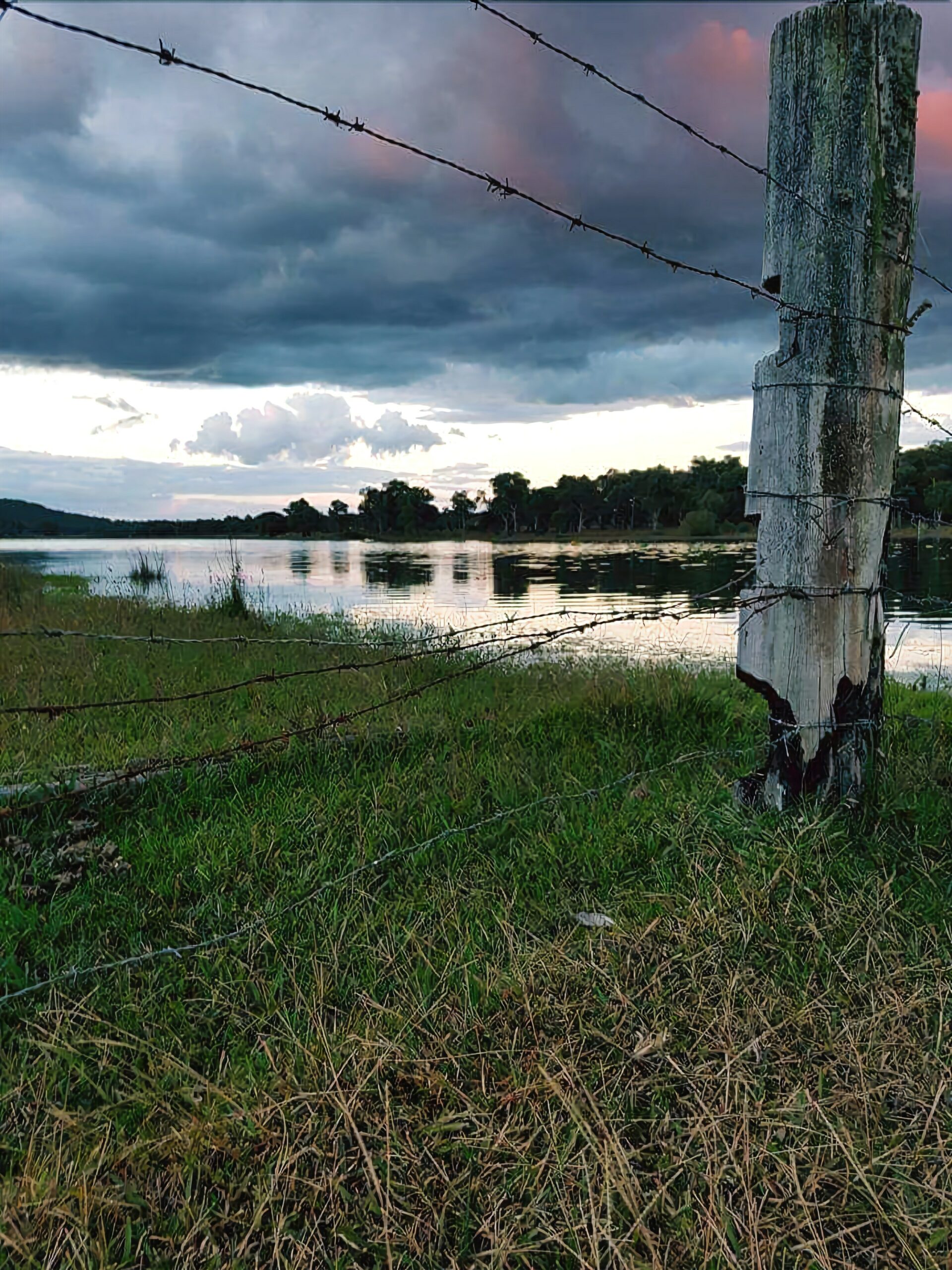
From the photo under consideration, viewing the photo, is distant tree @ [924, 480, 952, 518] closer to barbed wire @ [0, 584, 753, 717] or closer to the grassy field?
barbed wire @ [0, 584, 753, 717]

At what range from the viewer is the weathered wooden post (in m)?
3.16

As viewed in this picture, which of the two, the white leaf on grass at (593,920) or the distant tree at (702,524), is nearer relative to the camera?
the white leaf on grass at (593,920)

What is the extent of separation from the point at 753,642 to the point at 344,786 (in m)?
2.15

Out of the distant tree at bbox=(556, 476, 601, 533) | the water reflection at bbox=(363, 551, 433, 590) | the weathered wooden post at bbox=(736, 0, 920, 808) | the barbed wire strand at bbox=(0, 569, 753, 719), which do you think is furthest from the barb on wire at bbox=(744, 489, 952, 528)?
the distant tree at bbox=(556, 476, 601, 533)

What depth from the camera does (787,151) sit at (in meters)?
3.25

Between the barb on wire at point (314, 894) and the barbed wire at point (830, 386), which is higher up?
the barbed wire at point (830, 386)

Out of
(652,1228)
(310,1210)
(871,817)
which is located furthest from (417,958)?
(871,817)

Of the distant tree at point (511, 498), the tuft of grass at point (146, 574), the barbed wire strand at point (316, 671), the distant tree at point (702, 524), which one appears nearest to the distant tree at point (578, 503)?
the distant tree at point (511, 498)

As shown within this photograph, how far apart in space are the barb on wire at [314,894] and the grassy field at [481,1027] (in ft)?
0.11

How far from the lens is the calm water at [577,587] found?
44.4 ft

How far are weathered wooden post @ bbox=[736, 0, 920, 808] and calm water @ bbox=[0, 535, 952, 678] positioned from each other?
369mm

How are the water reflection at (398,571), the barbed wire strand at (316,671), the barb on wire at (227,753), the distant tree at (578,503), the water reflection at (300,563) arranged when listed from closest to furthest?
1. the barbed wire strand at (316,671)
2. the barb on wire at (227,753)
3. the water reflection at (398,571)
4. the water reflection at (300,563)
5. the distant tree at (578,503)

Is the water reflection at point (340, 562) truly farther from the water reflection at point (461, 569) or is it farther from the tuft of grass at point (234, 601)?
the tuft of grass at point (234, 601)

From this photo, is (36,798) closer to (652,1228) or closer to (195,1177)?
(195,1177)
